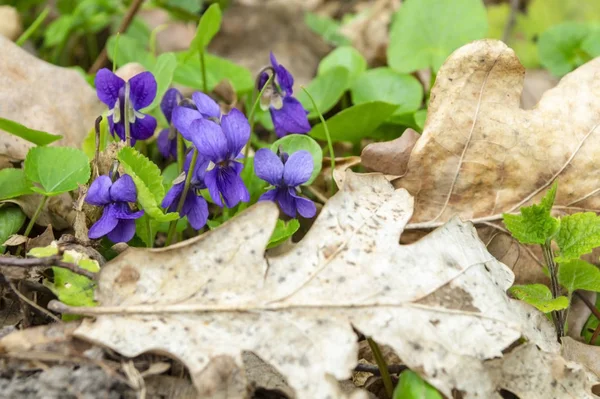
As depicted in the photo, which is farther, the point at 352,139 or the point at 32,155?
the point at 352,139

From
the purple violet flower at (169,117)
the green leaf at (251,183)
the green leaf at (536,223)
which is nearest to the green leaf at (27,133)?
the purple violet flower at (169,117)

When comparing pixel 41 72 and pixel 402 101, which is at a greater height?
pixel 41 72

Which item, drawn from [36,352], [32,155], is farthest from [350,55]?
[36,352]

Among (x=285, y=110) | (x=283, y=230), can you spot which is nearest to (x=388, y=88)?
(x=285, y=110)

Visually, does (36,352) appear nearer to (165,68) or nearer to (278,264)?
(278,264)

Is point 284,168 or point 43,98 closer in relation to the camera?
point 284,168

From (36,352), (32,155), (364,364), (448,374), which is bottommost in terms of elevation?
(364,364)

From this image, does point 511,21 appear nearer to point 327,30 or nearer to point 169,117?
point 327,30

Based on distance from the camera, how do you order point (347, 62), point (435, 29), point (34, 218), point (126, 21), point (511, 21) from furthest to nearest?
point (511, 21)
point (126, 21)
point (347, 62)
point (435, 29)
point (34, 218)

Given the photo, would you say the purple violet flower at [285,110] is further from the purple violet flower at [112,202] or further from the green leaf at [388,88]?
the purple violet flower at [112,202]
